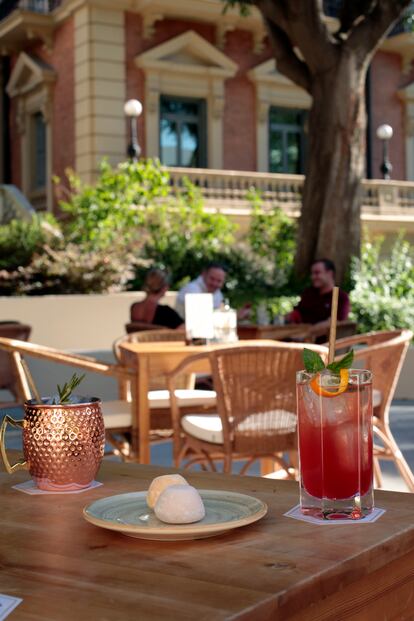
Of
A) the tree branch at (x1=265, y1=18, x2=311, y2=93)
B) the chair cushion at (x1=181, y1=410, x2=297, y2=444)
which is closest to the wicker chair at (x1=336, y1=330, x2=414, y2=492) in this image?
the chair cushion at (x1=181, y1=410, x2=297, y2=444)

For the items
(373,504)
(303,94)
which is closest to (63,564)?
(373,504)

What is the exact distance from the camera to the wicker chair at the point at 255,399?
15.8 feet

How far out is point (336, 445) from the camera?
1917mm

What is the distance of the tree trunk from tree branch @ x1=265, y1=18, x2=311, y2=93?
0.70 feet

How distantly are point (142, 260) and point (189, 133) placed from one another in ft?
25.1

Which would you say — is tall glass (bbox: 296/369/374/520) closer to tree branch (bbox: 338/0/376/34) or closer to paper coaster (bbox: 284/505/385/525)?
paper coaster (bbox: 284/505/385/525)

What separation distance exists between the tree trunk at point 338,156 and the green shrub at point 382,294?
38cm

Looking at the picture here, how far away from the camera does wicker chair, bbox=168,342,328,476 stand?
4.83 m

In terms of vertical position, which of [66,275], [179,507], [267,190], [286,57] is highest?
[286,57]

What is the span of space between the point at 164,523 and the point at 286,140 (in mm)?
22251

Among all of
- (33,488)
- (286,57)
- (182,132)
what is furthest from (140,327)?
(182,132)

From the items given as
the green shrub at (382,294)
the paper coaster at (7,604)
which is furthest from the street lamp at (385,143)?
the paper coaster at (7,604)

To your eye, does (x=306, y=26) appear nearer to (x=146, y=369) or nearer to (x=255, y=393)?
(x=146, y=369)

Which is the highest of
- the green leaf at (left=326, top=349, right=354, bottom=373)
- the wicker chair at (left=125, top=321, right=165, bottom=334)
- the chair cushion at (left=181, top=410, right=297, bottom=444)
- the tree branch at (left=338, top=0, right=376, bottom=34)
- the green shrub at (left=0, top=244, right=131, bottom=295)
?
the tree branch at (left=338, top=0, right=376, bottom=34)
